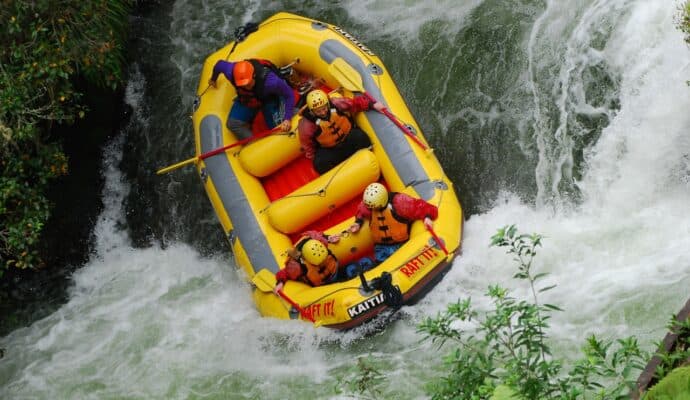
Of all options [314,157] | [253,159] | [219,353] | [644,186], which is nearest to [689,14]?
[644,186]

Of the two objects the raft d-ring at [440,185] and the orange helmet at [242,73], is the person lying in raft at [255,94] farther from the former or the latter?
the raft d-ring at [440,185]

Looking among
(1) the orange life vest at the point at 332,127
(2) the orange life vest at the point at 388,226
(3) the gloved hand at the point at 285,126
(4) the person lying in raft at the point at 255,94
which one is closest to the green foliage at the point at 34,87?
(4) the person lying in raft at the point at 255,94

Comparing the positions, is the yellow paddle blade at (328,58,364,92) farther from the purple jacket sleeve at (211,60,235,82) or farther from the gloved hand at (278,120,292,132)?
the purple jacket sleeve at (211,60,235,82)

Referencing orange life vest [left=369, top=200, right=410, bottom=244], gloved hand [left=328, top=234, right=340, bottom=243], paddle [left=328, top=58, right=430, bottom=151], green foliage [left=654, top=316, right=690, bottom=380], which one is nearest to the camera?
green foliage [left=654, top=316, right=690, bottom=380]

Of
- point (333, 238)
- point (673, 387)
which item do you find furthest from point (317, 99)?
point (673, 387)

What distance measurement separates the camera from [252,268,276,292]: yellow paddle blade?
6.84m

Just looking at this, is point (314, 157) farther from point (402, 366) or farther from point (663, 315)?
point (663, 315)

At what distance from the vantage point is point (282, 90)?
744 cm

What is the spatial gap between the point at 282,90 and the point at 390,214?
1646 mm

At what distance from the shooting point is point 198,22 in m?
9.52

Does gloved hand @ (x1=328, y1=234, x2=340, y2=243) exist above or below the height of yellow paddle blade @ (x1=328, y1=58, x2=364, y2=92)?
below

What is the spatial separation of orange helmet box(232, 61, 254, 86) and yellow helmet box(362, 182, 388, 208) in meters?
1.54

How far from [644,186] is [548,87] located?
4.90 ft

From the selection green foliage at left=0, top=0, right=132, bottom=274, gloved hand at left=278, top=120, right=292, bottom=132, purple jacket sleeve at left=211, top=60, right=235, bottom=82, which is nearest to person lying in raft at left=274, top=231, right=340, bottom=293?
gloved hand at left=278, top=120, right=292, bottom=132
